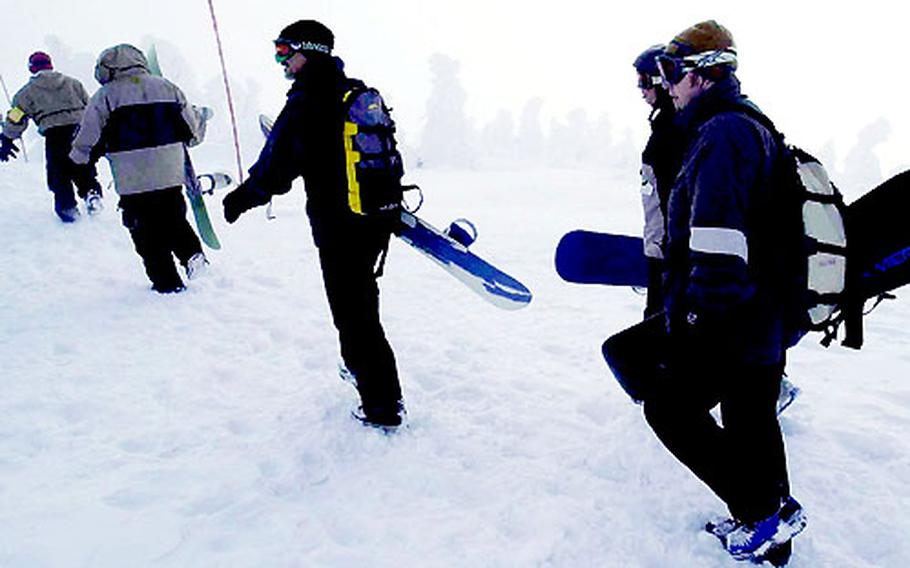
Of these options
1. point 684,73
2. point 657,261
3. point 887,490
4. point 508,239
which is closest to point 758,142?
point 684,73

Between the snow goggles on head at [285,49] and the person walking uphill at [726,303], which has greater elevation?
the snow goggles on head at [285,49]

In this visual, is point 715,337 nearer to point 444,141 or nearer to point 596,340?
point 596,340

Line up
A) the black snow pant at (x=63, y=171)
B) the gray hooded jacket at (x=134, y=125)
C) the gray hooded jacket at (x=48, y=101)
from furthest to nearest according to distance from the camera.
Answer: the black snow pant at (x=63, y=171) < the gray hooded jacket at (x=48, y=101) < the gray hooded jacket at (x=134, y=125)

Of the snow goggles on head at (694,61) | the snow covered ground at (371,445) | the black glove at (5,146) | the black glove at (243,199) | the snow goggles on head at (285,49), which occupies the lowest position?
the snow covered ground at (371,445)

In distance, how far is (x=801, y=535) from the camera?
2.78 m

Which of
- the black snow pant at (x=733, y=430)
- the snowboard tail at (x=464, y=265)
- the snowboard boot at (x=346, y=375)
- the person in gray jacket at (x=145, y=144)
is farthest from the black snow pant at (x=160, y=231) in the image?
the black snow pant at (x=733, y=430)

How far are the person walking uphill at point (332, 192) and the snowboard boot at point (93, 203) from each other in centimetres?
762

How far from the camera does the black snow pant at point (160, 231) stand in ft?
20.4

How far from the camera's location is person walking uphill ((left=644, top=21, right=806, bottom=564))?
7.03ft

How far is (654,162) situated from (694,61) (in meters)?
1.28

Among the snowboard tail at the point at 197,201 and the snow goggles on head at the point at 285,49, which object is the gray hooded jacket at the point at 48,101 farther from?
the snow goggles on head at the point at 285,49

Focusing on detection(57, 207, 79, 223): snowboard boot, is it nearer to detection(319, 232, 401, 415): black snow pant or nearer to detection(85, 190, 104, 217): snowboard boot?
detection(85, 190, 104, 217): snowboard boot

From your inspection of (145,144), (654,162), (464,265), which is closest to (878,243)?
(654,162)

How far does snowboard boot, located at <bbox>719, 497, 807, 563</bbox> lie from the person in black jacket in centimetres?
155
